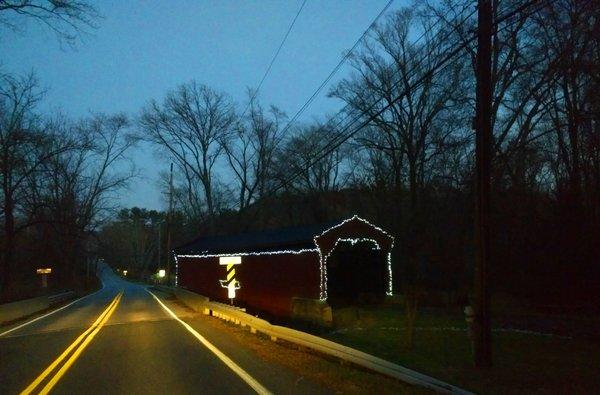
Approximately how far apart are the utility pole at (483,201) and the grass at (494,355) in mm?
537

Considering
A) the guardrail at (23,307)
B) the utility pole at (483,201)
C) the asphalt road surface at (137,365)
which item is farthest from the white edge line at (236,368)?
the guardrail at (23,307)

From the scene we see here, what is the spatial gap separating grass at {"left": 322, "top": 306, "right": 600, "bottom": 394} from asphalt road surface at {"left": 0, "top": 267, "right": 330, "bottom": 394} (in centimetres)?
258

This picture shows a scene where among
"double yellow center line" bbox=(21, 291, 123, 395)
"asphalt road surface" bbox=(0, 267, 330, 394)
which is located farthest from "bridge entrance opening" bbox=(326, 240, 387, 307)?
"double yellow center line" bbox=(21, 291, 123, 395)

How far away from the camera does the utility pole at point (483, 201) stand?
11172mm

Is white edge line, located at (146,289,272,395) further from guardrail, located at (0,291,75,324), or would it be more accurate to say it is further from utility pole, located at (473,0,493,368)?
guardrail, located at (0,291,75,324)

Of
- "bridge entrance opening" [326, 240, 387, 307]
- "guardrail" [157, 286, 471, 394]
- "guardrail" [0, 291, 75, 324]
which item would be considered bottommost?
"guardrail" [0, 291, 75, 324]

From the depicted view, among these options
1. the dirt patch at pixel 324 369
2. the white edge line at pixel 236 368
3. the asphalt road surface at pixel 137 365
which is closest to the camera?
the dirt patch at pixel 324 369

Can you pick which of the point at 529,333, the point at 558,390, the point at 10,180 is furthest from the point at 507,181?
the point at 10,180

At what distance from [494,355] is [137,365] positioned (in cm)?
723

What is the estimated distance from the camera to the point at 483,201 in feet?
36.8

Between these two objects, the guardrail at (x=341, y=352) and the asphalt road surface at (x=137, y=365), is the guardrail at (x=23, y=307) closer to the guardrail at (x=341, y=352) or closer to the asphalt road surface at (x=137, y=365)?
the asphalt road surface at (x=137, y=365)

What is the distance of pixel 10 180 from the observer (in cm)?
4278

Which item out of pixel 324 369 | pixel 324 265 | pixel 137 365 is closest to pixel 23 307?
pixel 324 265

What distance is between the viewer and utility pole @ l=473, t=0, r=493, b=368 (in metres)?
11.2
